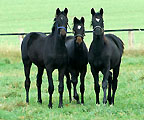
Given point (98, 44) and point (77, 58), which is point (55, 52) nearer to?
point (77, 58)

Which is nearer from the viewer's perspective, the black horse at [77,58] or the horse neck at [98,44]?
the horse neck at [98,44]

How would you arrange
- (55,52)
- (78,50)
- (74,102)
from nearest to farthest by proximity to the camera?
1. (55,52)
2. (78,50)
3. (74,102)

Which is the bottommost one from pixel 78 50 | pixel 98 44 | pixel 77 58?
pixel 77 58

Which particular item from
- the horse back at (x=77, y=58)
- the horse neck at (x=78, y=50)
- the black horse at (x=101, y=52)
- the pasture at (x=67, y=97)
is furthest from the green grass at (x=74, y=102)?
the horse neck at (x=78, y=50)

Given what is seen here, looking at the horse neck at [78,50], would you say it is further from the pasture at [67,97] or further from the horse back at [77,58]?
the pasture at [67,97]

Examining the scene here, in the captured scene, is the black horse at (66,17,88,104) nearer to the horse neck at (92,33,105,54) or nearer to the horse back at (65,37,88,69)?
the horse back at (65,37,88,69)

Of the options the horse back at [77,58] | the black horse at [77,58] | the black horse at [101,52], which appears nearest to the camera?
the black horse at [101,52]

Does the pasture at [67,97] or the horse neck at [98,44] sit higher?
the horse neck at [98,44]

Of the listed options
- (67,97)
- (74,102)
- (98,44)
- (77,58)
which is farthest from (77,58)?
(67,97)

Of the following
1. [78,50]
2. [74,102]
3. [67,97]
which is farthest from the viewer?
[67,97]

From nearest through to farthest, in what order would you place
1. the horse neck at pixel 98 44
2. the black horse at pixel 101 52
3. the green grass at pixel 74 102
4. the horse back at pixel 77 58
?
1. the green grass at pixel 74 102
2. the black horse at pixel 101 52
3. the horse neck at pixel 98 44
4. the horse back at pixel 77 58

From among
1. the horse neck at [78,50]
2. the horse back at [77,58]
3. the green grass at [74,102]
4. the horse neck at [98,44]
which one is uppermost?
the horse neck at [98,44]

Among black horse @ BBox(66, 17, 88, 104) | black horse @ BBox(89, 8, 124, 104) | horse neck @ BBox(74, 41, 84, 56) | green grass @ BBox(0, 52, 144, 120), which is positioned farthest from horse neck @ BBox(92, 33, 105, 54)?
green grass @ BBox(0, 52, 144, 120)

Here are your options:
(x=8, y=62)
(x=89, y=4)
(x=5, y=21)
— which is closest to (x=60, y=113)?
(x=8, y=62)
